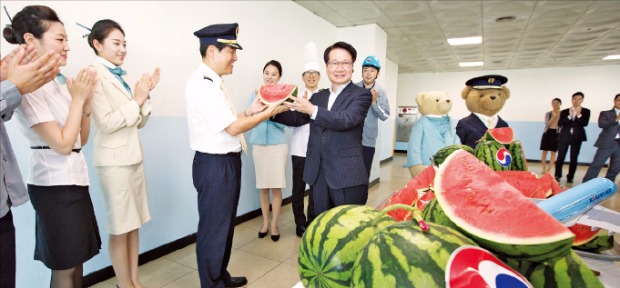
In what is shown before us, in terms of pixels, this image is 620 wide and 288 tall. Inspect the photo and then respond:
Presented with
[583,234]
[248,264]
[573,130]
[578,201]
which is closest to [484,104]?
[583,234]

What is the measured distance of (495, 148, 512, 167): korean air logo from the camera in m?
1.28

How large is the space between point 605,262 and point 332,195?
1.30 metres

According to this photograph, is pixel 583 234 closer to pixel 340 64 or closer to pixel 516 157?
pixel 516 157

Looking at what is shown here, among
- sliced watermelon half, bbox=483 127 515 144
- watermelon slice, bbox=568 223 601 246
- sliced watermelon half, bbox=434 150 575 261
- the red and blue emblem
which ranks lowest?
watermelon slice, bbox=568 223 601 246

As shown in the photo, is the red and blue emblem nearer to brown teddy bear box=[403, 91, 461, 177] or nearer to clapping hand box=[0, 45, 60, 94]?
clapping hand box=[0, 45, 60, 94]

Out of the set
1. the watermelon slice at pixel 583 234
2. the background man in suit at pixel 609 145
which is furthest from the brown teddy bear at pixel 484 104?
the background man in suit at pixel 609 145

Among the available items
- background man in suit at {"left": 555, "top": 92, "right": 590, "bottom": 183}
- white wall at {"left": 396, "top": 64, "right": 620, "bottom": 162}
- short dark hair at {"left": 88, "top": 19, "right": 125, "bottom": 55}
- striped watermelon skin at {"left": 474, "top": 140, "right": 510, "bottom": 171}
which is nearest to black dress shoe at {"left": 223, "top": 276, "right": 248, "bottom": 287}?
short dark hair at {"left": 88, "top": 19, "right": 125, "bottom": 55}

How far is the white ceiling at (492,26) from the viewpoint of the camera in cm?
504

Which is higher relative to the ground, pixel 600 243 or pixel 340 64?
pixel 340 64

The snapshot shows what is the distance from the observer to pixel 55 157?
1651 millimetres

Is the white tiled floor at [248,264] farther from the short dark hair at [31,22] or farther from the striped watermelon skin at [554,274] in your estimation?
the striped watermelon skin at [554,274]

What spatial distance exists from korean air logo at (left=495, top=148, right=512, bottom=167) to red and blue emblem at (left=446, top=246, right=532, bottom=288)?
1.03m

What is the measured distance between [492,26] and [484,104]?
4.69 metres

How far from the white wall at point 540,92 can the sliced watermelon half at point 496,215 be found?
508 inches
